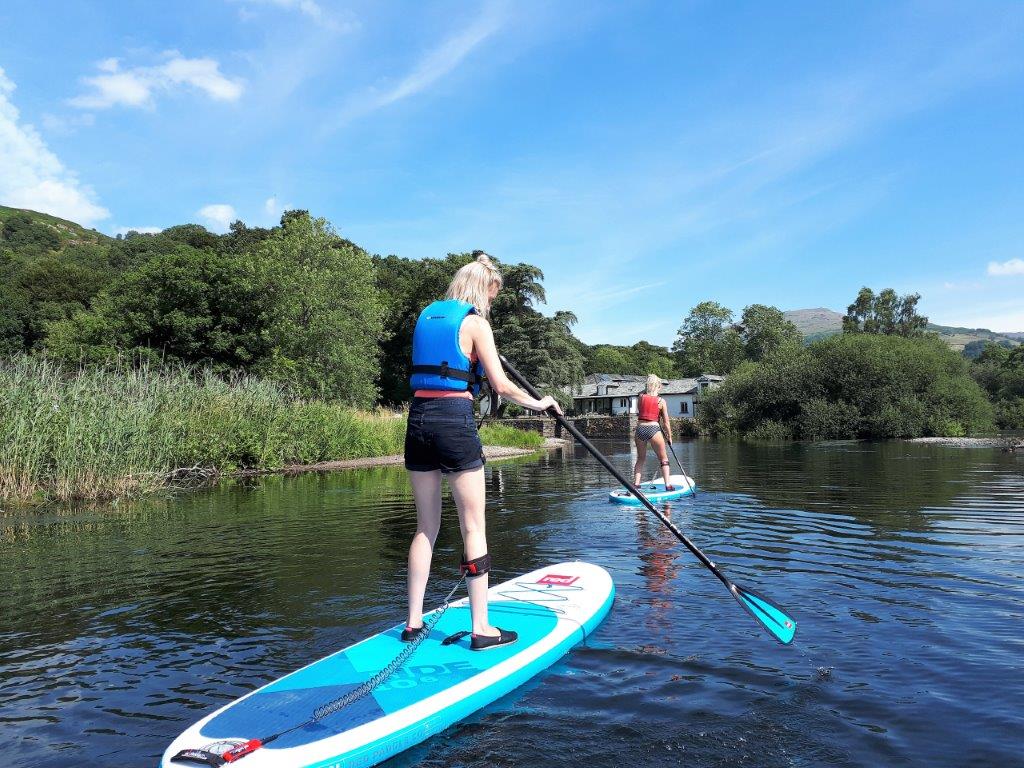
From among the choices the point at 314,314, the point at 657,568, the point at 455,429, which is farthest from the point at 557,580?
the point at 314,314

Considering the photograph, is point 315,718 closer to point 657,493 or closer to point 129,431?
point 657,493

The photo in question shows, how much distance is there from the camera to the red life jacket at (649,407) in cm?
1268

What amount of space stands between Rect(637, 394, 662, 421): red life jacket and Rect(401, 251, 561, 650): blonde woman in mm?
8573

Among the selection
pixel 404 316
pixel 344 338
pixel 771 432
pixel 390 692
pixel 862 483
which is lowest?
pixel 862 483

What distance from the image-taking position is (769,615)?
15.3 ft

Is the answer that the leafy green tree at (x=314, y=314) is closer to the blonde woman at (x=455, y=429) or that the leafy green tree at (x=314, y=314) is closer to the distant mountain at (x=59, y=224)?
the blonde woman at (x=455, y=429)

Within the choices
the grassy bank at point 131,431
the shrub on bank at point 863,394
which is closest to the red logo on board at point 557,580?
the grassy bank at point 131,431

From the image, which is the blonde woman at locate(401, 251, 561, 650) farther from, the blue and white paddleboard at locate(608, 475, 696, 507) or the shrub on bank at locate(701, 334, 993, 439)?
the shrub on bank at locate(701, 334, 993, 439)

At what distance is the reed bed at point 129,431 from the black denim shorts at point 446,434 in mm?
10955

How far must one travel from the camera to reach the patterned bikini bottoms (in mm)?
12508

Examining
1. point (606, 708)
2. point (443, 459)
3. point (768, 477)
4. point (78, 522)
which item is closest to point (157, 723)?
point (443, 459)

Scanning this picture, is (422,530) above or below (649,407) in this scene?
below

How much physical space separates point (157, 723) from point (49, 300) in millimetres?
72542

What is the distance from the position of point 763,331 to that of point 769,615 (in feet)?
306
